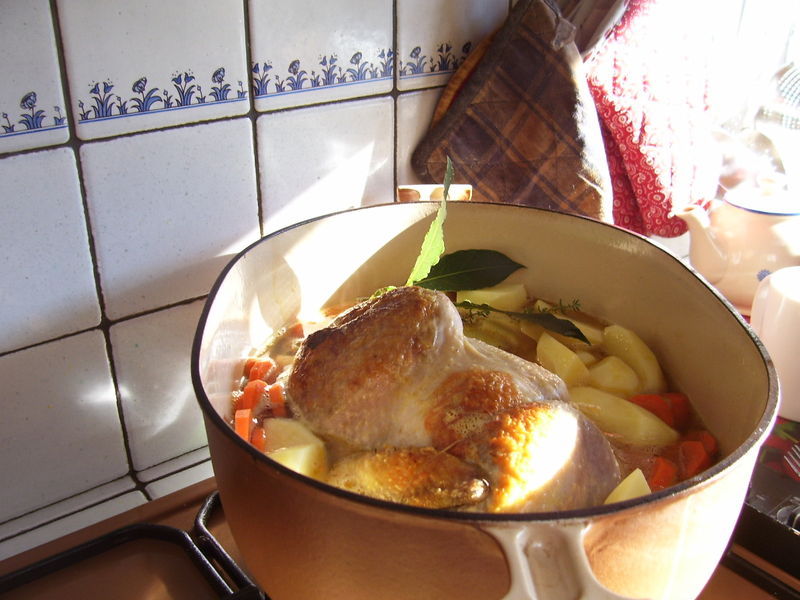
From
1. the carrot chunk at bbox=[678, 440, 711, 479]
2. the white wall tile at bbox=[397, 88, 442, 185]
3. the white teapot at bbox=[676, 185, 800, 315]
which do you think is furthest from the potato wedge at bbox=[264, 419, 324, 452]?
the white teapot at bbox=[676, 185, 800, 315]

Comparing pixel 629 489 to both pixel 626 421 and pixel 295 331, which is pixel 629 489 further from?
pixel 295 331

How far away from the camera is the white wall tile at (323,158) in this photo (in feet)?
2.49

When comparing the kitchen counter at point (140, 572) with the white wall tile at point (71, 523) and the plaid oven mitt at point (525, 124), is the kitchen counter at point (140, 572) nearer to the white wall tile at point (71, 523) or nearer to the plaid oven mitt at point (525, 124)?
the white wall tile at point (71, 523)

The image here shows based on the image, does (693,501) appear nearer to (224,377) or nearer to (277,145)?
(224,377)

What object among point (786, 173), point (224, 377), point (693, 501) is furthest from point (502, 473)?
point (786, 173)

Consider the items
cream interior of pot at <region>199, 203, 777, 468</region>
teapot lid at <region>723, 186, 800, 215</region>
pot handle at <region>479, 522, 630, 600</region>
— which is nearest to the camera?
pot handle at <region>479, 522, 630, 600</region>

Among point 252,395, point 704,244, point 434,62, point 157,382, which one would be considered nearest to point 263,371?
point 252,395

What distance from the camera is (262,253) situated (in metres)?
0.66

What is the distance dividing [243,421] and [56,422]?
25cm

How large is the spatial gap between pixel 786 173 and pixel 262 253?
0.94 m

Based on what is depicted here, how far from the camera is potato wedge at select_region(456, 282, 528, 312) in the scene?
0.73 metres

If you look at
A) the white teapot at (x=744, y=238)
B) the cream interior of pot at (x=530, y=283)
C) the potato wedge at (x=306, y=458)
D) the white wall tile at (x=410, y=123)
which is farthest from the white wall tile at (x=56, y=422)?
the white teapot at (x=744, y=238)

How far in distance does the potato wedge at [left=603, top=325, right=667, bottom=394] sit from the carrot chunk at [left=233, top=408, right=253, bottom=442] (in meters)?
0.34

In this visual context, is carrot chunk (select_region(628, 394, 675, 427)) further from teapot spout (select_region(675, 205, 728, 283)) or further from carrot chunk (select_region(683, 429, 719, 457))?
teapot spout (select_region(675, 205, 728, 283))
